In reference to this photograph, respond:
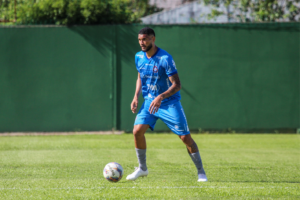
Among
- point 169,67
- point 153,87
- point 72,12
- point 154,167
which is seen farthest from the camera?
point 72,12

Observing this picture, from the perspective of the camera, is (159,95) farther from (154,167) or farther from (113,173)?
(154,167)

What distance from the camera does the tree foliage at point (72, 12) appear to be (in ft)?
36.0

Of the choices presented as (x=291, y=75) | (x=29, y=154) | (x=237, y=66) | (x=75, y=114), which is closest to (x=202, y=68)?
(x=237, y=66)

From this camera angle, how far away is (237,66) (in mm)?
11219

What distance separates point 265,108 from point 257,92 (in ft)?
1.65

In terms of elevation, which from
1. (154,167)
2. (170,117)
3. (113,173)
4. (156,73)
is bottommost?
(154,167)

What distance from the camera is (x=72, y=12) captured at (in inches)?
434

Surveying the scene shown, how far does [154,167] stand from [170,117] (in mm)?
1418

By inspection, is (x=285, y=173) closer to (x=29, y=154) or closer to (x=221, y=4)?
(x=29, y=154)

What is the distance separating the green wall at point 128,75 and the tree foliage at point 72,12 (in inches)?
12.0

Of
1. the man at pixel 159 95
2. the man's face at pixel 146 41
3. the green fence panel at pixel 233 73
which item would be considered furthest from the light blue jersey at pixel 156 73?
the green fence panel at pixel 233 73

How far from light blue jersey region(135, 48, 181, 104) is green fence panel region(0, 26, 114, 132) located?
555 centimetres

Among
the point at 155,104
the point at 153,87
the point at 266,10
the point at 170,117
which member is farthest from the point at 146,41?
the point at 266,10

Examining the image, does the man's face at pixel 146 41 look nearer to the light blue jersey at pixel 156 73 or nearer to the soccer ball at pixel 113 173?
the light blue jersey at pixel 156 73
